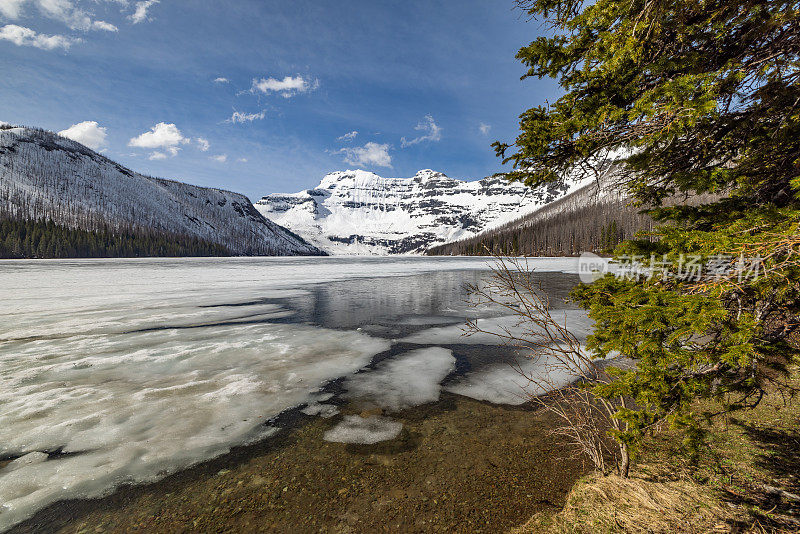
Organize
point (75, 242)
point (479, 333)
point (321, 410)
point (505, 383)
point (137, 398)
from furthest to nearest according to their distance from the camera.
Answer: point (75, 242) < point (479, 333) < point (505, 383) < point (137, 398) < point (321, 410)

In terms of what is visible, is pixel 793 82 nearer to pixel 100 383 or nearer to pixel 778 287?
pixel 778 287

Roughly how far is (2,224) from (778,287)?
17052 cm

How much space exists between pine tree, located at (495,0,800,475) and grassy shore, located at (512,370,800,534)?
430mm

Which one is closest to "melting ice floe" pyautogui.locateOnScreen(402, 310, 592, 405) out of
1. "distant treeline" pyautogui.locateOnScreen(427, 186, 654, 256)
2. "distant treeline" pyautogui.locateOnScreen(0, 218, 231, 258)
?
"distant treeline" pyautogui.locateOnScreen(427, 186, 654, 256)

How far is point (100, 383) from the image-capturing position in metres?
5.97

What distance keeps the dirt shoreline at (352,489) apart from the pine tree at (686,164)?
48.9 inches

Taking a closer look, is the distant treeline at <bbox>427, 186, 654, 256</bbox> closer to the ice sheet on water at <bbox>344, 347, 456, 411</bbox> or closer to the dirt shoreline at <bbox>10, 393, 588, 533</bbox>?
the ice sheet on water at <bbox>344, 347, 456, 411</bbox>

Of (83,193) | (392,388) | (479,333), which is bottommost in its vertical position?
(392,388)

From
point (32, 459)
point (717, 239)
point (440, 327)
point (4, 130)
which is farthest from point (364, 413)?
point (4, 130)

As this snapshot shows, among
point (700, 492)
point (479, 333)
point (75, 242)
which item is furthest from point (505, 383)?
point (75, 242)

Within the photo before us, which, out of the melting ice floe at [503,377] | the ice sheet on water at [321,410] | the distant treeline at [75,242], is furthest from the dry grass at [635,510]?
the distant treeline at [75,242]

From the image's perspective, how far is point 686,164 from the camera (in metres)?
3.94

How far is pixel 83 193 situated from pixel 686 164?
210167mm

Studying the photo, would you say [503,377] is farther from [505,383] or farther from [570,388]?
[570,388]
